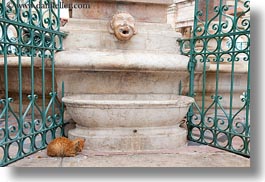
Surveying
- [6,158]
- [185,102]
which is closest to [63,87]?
[6,158]

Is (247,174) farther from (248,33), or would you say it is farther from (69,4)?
(69,4)

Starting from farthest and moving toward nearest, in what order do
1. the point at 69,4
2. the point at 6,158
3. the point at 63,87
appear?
1. the point at 69,4
2. the point at 63,87
3. the point at 6,158

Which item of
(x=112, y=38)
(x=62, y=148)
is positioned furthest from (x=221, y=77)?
(x=62, y=148)

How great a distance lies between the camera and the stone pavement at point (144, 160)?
7.80ft

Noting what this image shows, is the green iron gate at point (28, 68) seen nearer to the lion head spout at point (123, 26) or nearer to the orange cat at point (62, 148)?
the orange cat at point (62, 148)

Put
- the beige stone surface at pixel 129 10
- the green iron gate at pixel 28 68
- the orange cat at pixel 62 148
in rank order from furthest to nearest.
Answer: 1. the beige stone surface at pixel 129 10
2. the orange cat at pixel 62 148
3. the green iron gate at pixel 28 68

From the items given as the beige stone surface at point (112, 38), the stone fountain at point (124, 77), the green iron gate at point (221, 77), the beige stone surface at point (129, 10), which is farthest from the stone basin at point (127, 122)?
the beige stone surface at point (129, 10)

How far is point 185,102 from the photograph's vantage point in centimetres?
276

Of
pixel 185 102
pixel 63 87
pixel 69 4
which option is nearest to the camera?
pixel 185 102

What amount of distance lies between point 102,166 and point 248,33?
1.81m

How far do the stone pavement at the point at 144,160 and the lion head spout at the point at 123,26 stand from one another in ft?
4.59

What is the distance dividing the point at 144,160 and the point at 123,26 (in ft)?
5.19

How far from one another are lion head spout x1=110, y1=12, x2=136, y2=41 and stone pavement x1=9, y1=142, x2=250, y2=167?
1398mm

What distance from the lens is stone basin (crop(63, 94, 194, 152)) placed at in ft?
8.56
